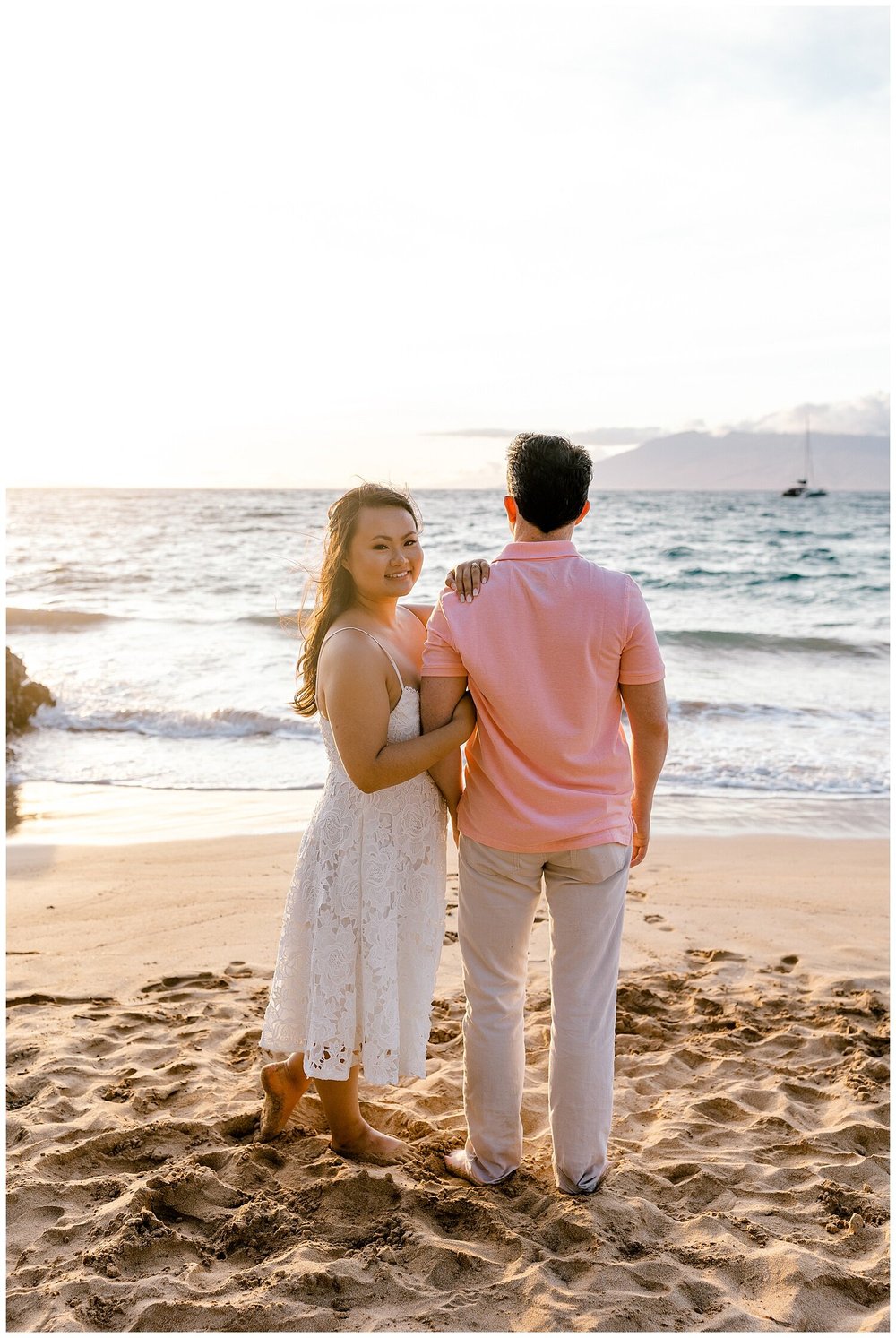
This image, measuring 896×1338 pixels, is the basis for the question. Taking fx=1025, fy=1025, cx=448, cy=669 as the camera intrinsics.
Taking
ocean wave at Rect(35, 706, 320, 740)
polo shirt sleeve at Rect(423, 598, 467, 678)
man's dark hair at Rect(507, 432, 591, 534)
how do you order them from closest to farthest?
man's dark hair at Rect(507, 432, 591, 534) → polo shirt sleeve at Rect(423, 598, 467, 678) → ocean wave at Rect(35, 706, 320, 740)

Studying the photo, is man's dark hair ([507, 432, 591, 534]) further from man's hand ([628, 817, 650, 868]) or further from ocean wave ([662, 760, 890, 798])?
ocean wave ([662, 760, 890, 798])

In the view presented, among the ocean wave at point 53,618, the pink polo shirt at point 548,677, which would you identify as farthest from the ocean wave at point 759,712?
the ocean wave at point 53,618

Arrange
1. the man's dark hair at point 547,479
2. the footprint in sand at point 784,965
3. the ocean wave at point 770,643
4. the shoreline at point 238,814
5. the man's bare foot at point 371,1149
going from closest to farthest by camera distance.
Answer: the man's dark hair at point 547,479 < the man's bare foot at point 371,1149 < the footprint in sand at point 784,965 < the shoreline at point 238,814 < the ocean wave at point 770,643

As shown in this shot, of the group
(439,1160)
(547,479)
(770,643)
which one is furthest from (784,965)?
(770,643)

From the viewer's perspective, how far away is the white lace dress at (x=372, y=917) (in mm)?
3031

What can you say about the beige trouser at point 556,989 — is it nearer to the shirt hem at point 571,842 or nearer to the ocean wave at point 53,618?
the shirt hem at point 571,842

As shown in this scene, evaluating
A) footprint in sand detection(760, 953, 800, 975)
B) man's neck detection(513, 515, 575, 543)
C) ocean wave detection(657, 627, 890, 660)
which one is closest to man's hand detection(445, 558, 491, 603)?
man's neck detection(513, 515, 575, 543)

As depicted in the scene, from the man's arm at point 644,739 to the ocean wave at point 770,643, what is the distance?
12.9m

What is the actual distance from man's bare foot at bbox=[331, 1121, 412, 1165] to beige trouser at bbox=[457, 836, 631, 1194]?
11.1 inches

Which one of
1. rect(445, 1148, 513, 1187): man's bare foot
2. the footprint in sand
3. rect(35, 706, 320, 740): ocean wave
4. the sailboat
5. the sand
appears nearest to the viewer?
the sand

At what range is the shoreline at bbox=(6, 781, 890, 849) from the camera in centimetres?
664

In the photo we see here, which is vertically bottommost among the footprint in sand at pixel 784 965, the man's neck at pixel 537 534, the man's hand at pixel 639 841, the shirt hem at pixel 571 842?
the footprint in sand at pixel 784 965

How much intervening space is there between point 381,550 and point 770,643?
14.1 meters

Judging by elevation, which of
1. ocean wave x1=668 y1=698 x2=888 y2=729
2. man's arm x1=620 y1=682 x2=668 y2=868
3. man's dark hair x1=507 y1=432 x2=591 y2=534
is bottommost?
ocean wave x1=668 y1=698 x2=888 y2=729
